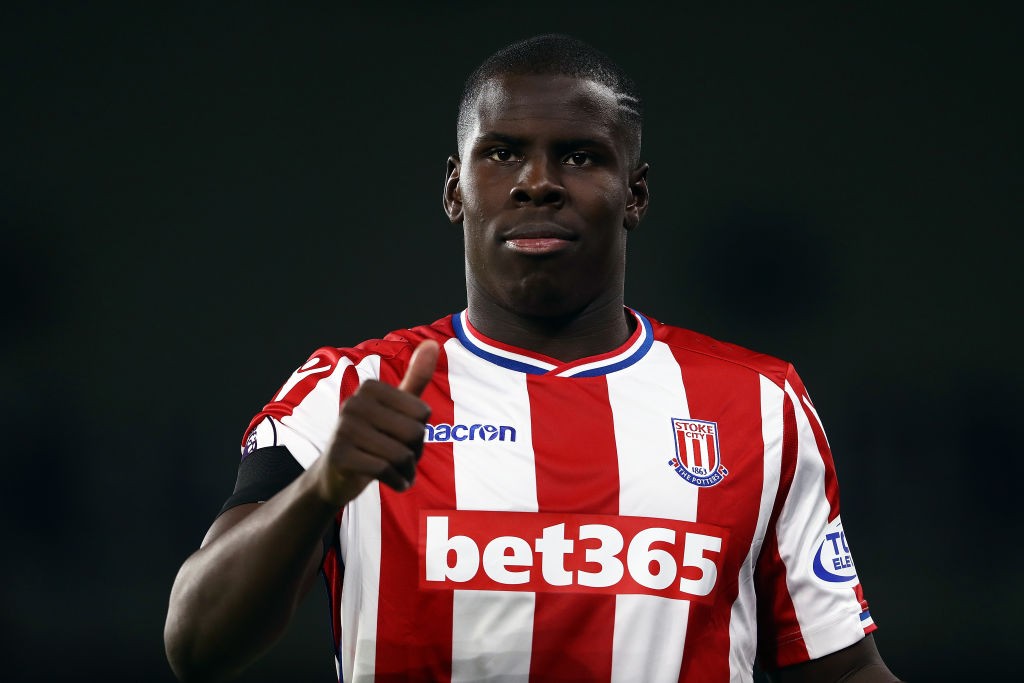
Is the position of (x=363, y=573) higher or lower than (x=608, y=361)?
lower

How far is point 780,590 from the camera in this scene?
1.45 m

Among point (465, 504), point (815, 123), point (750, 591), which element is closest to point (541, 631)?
point (465, 504)

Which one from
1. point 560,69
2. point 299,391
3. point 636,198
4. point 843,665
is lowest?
point 843,665

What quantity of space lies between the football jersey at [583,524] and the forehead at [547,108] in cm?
27

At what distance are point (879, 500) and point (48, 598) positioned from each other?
2111mm

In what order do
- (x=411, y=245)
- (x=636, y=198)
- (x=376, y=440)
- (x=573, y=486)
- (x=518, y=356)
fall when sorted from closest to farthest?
(x=376, y=440) < (x=573, y=486) < (x=518, y=356) < (x=636, y=198) < (x=411, y=245)

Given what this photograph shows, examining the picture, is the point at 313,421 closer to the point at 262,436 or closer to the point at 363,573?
the point at 262,436

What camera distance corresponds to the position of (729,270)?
10.5ft

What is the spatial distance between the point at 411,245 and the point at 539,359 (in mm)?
1709

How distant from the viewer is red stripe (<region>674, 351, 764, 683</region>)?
1.37 m

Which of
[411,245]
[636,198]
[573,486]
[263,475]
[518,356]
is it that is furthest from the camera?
[411,245]

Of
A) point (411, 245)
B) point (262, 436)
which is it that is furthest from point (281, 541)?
point (411, 245)

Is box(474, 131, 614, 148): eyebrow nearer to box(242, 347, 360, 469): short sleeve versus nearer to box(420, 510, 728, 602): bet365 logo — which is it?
box(242, 347, 360, 469): short sleeve

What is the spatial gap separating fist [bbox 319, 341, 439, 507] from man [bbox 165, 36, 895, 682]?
9.6 inches
